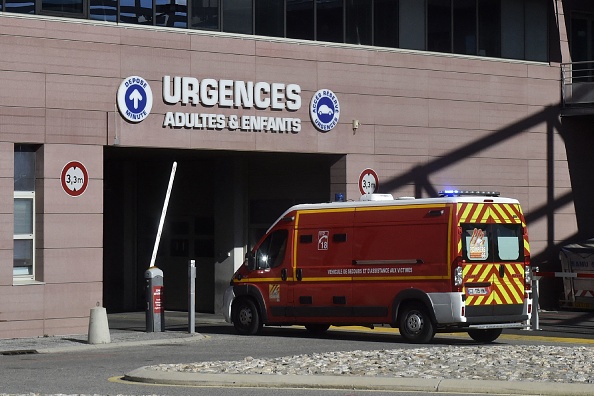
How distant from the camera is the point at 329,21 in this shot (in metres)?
27.7

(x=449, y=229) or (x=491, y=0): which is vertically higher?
(x=491, y=0)

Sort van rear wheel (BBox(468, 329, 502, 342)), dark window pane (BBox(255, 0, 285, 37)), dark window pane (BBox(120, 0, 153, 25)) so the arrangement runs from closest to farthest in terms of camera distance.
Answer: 1. van rear wheel (BBox(468, 329, 502, 342))
2. dark window pane (BBox(120, 0, 153, 25))
3. dark window pane (BBox(255, 0, 285, 37))

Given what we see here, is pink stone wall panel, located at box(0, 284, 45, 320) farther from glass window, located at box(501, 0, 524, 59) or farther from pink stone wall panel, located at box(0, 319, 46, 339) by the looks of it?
glass window, located at box(501, 0, 524, 59)

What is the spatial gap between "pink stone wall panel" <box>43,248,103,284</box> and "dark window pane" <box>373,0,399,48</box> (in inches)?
322

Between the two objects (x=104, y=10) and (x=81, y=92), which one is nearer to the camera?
(x=81, y=92)

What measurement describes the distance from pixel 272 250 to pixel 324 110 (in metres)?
4.93

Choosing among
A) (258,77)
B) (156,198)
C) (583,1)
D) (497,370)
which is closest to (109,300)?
(156,198)

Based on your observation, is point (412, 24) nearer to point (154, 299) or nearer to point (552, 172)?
point (552, 172)

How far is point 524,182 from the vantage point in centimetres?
3058

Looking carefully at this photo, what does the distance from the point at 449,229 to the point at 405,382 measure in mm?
7140

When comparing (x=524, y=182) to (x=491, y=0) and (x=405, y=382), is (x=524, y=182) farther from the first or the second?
(x=405, y=382)

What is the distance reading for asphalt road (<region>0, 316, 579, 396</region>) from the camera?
13961 millimetres

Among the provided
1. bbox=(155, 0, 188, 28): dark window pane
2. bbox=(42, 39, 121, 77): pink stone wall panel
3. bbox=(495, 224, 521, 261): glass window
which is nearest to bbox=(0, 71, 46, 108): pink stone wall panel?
bbox=(42, 39, 121, 77): pink stone wall panel

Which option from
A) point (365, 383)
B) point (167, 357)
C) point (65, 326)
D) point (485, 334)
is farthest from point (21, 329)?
point (365, 383)
